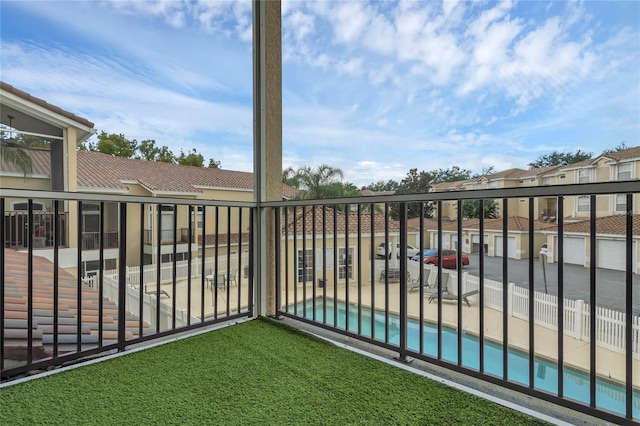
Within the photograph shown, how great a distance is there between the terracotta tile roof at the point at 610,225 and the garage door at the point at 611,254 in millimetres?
44

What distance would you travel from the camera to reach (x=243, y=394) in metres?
1.53

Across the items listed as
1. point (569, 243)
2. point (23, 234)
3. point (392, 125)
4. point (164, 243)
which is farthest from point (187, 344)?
point (569, 243)

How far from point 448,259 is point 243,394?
1.23 m

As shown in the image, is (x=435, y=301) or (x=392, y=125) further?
(x=392, y=125)

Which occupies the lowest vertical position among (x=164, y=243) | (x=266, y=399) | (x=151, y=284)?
(x=266, y=399)

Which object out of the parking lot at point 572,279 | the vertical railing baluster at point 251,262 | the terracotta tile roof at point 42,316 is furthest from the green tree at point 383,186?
the terracotta tile roof at point 42,316

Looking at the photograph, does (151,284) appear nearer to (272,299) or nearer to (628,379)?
(272,299)

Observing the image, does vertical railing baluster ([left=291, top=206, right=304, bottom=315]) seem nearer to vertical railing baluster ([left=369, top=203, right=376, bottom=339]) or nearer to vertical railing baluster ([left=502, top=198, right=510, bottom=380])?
vertical railing baluster ([left=369, top=203, right=376, bottom=339])

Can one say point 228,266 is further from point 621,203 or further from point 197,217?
point 621,203

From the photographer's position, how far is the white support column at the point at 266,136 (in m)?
2.59

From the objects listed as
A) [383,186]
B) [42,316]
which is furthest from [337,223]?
[42,316]

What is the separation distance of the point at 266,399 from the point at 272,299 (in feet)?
→ 3.87

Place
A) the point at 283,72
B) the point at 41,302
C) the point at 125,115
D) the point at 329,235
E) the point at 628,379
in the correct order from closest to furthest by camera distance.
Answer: the point at 628,379
the point at 41,302
the point at 125,115
the point at 329,235
the point at 283,72

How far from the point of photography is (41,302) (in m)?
1.95
